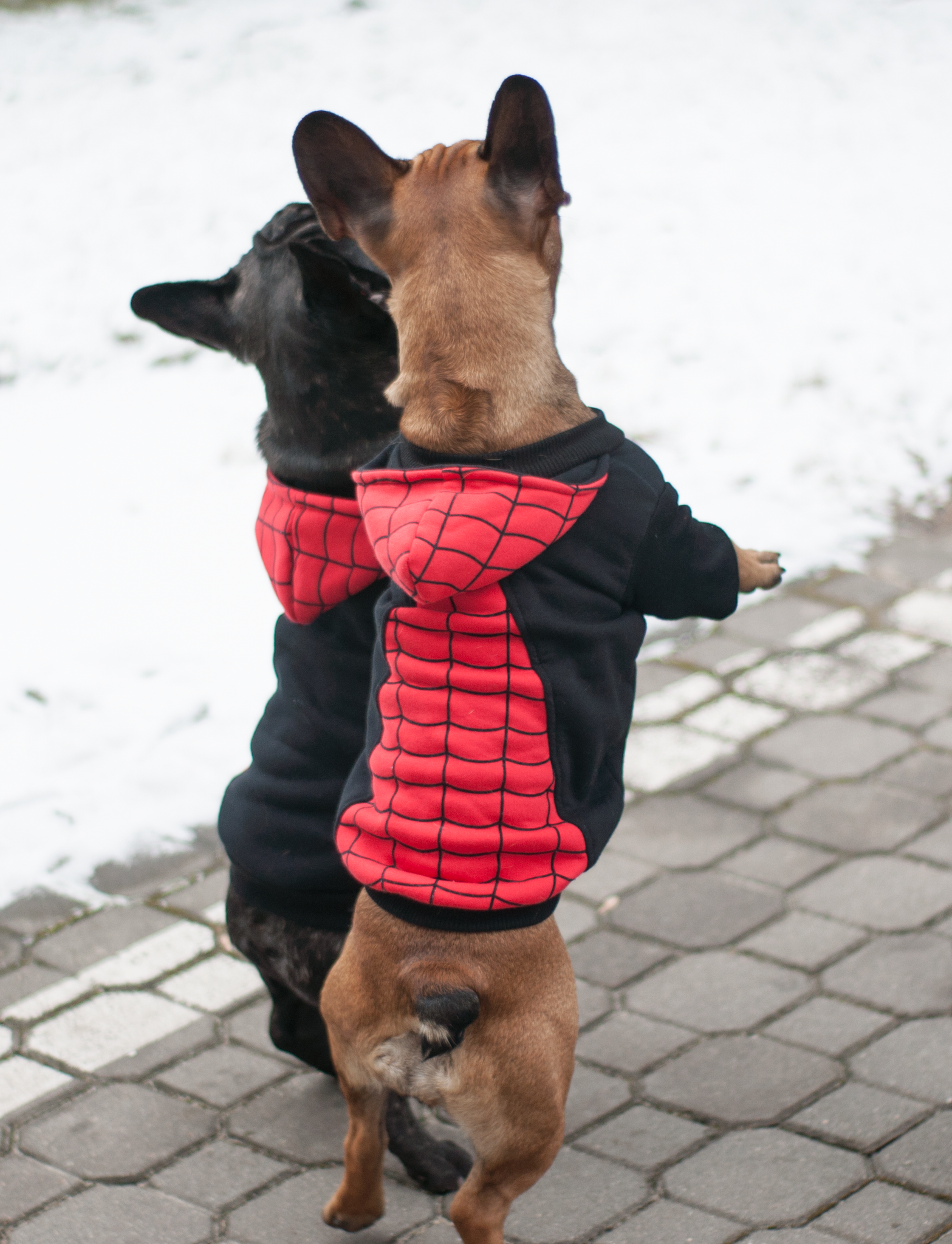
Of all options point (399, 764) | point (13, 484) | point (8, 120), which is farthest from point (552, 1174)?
point (8, 120)

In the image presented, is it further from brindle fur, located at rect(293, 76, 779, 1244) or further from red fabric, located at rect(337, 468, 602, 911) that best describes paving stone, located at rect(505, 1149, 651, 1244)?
red fabric, located at rect(337, 468, 602, 911)

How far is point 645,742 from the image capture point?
4.59 meters

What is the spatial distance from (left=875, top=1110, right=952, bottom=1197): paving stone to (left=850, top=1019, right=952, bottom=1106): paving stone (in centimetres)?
9

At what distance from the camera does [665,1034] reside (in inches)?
128

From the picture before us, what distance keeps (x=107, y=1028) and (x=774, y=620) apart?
3.18m

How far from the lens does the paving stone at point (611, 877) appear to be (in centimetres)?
384

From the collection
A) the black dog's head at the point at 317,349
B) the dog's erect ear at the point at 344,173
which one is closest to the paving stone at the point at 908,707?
the black dog's head at the point at 317,349

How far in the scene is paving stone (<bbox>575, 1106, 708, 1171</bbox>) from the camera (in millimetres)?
2877

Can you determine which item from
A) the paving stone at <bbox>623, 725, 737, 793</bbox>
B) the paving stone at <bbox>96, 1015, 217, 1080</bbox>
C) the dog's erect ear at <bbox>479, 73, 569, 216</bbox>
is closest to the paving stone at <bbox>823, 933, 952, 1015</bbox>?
the paving stone at <bbox>623, 725, 737, 793</bbox>

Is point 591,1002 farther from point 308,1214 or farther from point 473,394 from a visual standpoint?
point 473,394

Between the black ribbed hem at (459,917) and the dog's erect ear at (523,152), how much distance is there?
1.19m

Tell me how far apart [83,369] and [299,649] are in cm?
542

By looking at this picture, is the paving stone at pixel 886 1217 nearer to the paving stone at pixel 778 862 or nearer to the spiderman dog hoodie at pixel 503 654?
the spiderman dog hoodie at pixel 503 654

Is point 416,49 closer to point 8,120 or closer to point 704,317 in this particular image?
point 8,120
